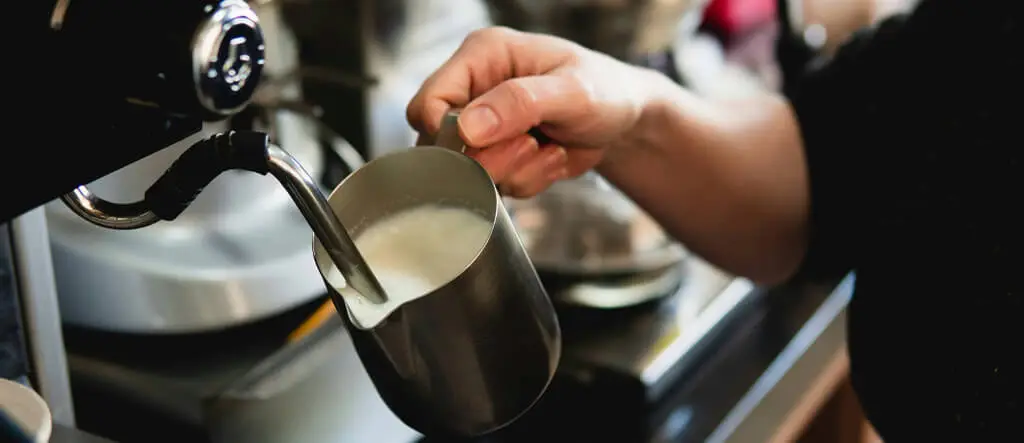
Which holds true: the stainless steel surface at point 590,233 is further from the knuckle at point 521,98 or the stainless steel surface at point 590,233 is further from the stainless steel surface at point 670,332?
the knuckle at point 521,98

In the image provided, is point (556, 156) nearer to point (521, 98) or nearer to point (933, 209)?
point (521, 98)

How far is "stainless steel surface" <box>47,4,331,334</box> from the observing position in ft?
1.99

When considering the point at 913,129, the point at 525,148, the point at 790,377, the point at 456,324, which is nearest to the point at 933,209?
the point at 913,129

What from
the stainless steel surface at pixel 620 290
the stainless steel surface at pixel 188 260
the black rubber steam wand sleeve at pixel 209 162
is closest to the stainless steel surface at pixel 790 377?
the stainless steel surface at pixel 620 290

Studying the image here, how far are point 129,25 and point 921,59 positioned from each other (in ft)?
1.88

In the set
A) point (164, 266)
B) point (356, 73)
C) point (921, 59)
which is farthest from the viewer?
point (356, 73)

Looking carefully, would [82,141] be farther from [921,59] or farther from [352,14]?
[921,59]

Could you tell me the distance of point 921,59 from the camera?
2.41 ft

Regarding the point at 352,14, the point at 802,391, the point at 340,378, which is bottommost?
the point at 802,391

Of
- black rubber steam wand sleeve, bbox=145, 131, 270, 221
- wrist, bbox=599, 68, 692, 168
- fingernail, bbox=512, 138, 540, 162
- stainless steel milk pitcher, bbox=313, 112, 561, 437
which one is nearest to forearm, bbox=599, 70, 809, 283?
wrist, bbox=599, 68, 692, 168

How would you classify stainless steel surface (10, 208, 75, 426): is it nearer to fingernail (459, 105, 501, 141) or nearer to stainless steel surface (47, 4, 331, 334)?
stainless steel surface (47, 4, 331, 334)

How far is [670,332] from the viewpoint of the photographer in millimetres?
771

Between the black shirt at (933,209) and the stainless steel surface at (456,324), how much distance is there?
0.30m

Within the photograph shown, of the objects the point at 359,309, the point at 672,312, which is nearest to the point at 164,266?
the point at 359,309
